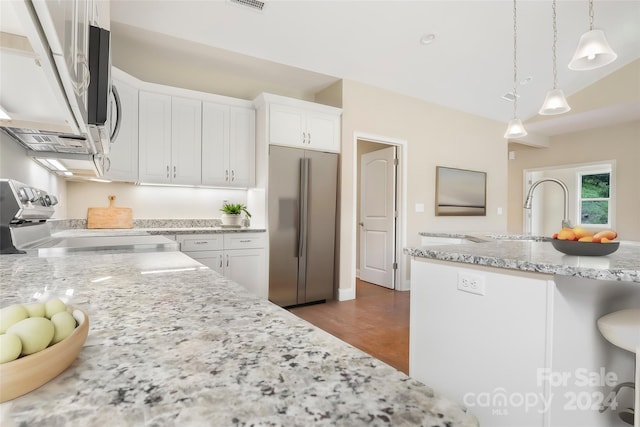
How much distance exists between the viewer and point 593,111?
5.14 meters

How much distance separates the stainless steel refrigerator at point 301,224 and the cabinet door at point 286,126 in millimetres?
101

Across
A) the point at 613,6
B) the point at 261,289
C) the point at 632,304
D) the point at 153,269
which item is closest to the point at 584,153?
the point at 613,6

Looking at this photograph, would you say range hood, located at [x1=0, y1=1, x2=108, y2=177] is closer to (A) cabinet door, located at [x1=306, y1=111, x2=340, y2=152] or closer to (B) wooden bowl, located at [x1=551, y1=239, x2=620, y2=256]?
(B) wooden bowl, located at [x1=551, y1=239, x2=620, y2=256]

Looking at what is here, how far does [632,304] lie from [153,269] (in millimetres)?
2076

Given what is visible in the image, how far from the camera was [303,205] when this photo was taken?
3.79m

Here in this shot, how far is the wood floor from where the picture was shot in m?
2.60

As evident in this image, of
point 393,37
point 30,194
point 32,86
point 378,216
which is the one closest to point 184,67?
point 393,37

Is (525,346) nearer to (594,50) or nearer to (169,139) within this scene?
(594,50)

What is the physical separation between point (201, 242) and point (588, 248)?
2990 mm

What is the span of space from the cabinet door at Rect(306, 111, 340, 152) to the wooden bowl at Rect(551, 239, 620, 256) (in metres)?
2.90

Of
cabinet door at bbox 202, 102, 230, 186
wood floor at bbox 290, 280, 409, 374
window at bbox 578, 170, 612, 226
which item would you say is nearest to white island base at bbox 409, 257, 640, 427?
wood floor at bbox 290, 280, 409, 374

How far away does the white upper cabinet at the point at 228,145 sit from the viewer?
3680 millimetres

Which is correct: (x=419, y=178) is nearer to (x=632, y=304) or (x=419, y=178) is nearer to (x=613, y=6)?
(x=613, y=6)

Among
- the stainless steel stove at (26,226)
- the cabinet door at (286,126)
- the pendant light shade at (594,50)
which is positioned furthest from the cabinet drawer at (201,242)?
the pendant light shade at (594,50)
